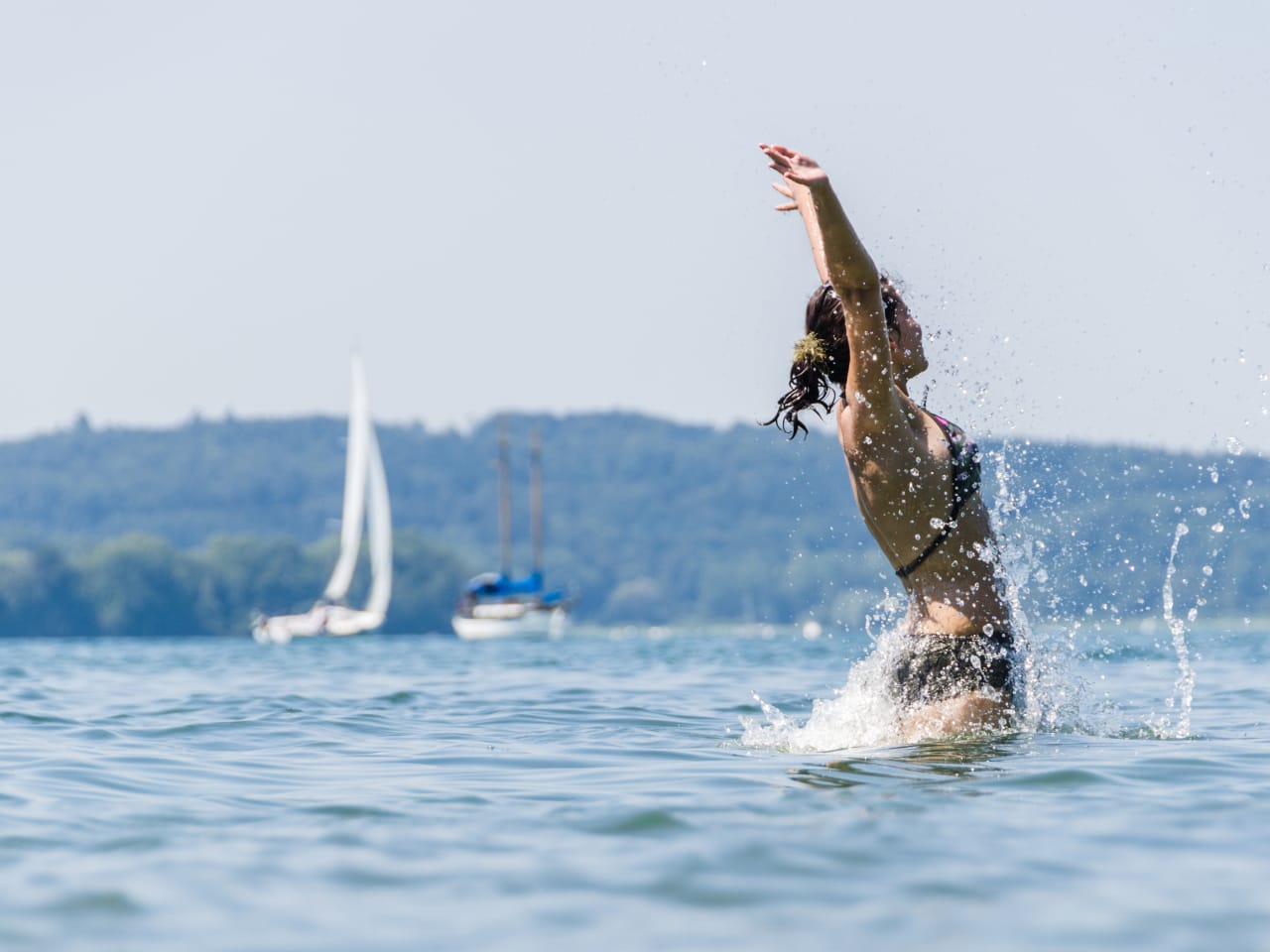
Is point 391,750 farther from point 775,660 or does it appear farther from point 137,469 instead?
point 137,469

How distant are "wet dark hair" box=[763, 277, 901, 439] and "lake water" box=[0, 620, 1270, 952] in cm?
146

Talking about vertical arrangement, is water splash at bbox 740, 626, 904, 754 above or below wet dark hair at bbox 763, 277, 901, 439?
below

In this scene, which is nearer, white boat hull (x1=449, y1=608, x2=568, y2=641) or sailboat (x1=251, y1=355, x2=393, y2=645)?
sailboat (x1=251, y1=355, x2=393, y2=645)

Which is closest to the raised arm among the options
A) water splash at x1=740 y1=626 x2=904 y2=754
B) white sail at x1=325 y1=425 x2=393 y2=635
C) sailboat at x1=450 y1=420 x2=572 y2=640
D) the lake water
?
water splash at x1=740 y1=626 x2=904 y2=754

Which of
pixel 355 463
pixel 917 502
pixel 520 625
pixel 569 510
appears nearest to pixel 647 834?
pixel 917 502

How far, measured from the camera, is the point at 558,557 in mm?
182500

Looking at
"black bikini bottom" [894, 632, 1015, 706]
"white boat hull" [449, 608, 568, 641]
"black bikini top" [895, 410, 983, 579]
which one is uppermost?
"black bikini top" [895, 410, 983, 579]

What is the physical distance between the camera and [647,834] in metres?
4.97

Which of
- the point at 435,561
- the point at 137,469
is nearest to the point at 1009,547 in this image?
the point at 435,561

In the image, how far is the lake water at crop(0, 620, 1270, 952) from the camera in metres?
3.87

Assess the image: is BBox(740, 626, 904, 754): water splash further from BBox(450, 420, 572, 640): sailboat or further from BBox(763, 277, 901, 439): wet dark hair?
BBox(450, 420, 572, 640): sailboat

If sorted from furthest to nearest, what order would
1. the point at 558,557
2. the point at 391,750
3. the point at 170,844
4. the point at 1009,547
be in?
1. the point at 558,557
2. the point at 391,750
3. the point at 1009,547
4. the point at 170,844

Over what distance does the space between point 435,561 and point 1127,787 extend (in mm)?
130711

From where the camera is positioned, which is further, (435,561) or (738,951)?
(435,561)
